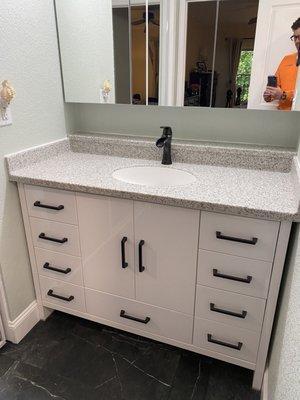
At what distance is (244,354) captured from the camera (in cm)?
133

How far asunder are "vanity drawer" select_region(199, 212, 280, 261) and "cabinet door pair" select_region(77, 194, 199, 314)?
0.16 feet

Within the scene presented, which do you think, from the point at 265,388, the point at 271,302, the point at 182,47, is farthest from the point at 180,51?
the point at 265,388

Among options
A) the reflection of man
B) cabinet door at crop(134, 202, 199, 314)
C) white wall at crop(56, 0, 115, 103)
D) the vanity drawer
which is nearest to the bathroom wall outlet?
white wall at crop(56, 0, 115, 103)

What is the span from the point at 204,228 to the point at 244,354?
61 centimetres

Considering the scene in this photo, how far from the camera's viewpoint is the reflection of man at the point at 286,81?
1315 mm

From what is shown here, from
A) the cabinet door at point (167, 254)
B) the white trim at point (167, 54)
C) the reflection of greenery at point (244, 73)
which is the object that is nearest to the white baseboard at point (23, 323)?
the cabinet door at point (167, 254)

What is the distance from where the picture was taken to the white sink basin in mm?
1559

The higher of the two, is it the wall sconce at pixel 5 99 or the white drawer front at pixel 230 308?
the wall sconce at pixel 5 99

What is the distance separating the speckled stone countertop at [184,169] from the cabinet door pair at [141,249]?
7 cm

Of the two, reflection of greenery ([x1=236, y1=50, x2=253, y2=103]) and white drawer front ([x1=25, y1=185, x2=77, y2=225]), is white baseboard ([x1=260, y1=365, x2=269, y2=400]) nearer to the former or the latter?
white drawer front ([x1=25, y1=185, x2=77, y2=225])

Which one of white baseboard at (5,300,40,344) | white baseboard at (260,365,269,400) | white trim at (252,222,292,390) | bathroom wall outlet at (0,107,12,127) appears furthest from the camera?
white baseboard at (5,300,40,344)

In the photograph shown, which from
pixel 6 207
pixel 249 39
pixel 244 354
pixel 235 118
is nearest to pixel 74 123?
pixel 6 207

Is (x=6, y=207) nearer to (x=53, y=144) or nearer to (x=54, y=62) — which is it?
(x=53, y=144)

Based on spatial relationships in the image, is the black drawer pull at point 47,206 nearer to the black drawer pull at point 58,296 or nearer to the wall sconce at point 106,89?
the black drawer pull at point 58,296
